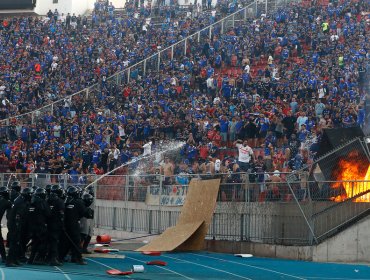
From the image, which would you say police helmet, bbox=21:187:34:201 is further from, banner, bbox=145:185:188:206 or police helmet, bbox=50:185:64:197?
banner, bbox=145:185:188:206

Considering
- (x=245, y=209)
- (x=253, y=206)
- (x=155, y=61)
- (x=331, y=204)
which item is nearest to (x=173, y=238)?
(x=245, y=209)

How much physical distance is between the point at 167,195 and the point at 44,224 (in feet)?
21.1

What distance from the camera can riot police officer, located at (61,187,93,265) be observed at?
66.0ft

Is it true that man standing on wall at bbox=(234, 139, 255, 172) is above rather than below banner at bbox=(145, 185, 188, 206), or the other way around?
above

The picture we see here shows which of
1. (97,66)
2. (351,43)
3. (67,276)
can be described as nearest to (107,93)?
(97,66)

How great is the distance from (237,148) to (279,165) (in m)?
3.05

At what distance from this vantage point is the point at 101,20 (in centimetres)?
5106

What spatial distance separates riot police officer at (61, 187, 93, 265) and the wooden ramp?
300 cm

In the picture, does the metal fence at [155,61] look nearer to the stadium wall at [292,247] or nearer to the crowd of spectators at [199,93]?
the crowd of spectators at [199,93]

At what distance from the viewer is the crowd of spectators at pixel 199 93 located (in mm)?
30281

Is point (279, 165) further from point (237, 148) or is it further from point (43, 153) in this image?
point (43, 153)

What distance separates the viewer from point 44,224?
1941cm

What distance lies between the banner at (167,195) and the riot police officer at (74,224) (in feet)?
15.7

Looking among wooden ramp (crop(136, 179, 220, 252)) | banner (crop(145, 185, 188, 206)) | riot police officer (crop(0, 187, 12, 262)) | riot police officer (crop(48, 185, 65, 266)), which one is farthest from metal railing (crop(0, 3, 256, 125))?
riot police officer (crop(48, 185, 65, 266))
